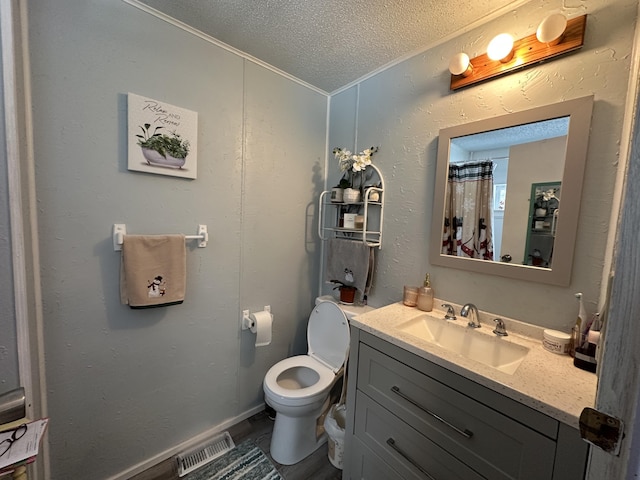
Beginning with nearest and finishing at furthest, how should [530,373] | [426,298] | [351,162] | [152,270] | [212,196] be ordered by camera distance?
1. [530,373]
2. [152,270]
3. [426,298]
4. [212,196]
5. [351,162]

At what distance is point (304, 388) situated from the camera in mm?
1599

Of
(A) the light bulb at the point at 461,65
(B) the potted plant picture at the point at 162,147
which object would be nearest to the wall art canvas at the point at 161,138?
(B) the potted plant picture at the point at 162,147

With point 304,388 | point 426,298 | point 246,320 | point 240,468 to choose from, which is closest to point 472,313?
point 426,298

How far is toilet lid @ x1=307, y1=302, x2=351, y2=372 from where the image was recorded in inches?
63.6

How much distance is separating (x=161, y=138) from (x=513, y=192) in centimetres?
173

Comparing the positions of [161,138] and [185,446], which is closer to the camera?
[161,138]

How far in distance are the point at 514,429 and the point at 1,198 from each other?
5.48 ft

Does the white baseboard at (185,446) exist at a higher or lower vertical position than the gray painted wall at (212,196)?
lower

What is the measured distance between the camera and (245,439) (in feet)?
5.34

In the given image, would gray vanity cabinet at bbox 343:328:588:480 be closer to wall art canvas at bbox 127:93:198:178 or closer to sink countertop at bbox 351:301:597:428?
sink countertop at bbox 351:301:597:428

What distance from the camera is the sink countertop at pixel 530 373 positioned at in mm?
722

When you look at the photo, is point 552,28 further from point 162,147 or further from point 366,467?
point 366,467

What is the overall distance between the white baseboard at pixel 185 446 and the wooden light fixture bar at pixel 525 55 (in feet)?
7.79

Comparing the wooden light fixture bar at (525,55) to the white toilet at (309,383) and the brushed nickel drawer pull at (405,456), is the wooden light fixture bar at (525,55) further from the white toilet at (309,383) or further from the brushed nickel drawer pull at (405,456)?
the brushed nickel drawer pull at (405,456)
